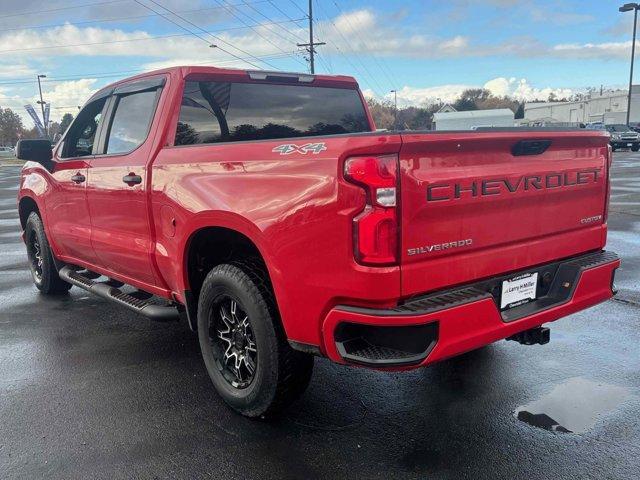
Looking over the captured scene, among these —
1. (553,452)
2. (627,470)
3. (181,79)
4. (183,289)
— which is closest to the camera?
(627,470)

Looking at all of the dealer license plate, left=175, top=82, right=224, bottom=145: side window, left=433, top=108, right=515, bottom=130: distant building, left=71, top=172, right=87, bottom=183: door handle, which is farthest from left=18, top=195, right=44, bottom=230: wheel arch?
left=433, top=108, right=515, bottom=130: distant building

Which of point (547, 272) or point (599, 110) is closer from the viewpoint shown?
point (547, 272)

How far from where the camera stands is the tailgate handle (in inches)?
114

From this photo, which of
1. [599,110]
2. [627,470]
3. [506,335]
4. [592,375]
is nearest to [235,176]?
[506,335]

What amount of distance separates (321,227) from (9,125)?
100164 mm

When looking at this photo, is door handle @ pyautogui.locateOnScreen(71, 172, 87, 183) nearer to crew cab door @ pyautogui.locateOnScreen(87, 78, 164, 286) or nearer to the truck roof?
crew cab door @ pyautogui.locateOnScreen(87, 78, 164, 286)

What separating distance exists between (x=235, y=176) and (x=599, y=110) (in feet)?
374

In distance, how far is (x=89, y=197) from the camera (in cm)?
461

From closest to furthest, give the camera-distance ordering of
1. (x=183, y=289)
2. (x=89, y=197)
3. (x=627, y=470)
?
(x=627, y=470) → (x=183, y=289) → (x=89, y=197)

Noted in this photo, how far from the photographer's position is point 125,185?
405 centimetres

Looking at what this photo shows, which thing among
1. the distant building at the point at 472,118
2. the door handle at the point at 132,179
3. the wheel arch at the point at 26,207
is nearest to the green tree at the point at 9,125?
the distant building at the point at 472,118

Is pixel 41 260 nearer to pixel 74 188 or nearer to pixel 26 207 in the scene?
pixel 26 207

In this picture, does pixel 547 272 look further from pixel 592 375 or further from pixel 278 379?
pixel 278 379

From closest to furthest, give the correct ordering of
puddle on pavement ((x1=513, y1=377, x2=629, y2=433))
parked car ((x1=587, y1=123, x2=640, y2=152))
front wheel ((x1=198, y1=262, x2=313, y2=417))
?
front wheel ((x1=198, y1=262, x2=313, y2=417)) < puddle on pavement ((x1=513, y1=377, x2=629, y2=433)) < parked car ((x1=587, y1=123, x2=640, y2=152))
